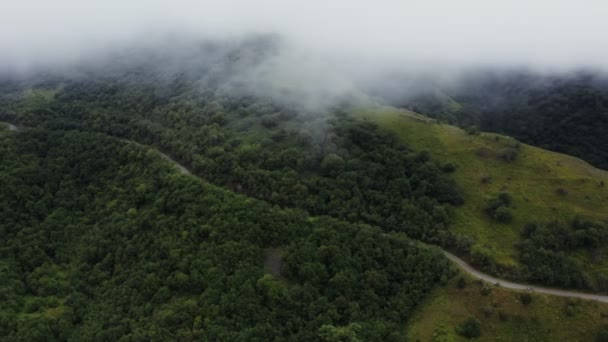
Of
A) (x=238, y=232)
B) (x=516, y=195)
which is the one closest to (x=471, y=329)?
(x=516, y=195)

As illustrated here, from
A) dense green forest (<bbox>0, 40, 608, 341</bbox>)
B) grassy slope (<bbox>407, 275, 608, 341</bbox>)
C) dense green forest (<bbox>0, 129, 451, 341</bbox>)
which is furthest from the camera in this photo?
dense green forest (<bbox>0, 40, 608, 341</bbox>)

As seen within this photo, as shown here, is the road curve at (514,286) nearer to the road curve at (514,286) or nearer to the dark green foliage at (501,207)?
the road curve at (514,286)

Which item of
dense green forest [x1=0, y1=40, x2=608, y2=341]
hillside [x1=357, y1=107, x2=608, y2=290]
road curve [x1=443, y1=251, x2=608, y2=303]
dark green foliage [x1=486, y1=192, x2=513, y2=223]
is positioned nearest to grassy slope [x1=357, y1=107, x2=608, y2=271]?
hillside [x1=357, y1=107, x2=608, y2=290]

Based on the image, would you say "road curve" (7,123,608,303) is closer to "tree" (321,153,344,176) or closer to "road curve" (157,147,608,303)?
"road curve" (157,147,608,303)

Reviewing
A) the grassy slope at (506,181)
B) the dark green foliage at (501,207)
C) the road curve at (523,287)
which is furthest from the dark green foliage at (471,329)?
the dark green foliage at (501,207)

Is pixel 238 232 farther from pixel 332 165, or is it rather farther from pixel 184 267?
pixel 332 165

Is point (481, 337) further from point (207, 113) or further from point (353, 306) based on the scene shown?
point (207, 113)
